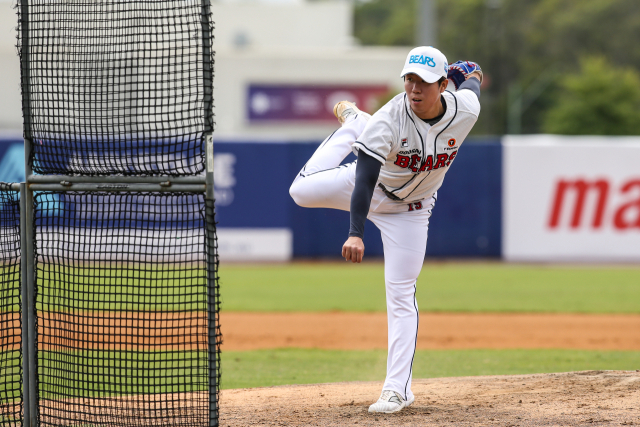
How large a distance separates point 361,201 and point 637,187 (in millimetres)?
13094

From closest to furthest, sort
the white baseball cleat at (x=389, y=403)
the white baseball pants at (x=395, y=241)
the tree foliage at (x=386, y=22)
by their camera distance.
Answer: the white baseball cleat at (x=389, y=403) → the white baseball pants at (x=395, y=241) → the tree foliage at (x=386, y=22)

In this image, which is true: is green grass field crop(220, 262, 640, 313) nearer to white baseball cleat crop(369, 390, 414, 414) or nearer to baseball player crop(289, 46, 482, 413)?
baseball player crop(289, 46, 482, 413)

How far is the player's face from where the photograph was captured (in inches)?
166

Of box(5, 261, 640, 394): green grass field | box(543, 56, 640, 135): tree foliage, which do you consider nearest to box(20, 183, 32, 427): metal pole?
box(5, 261, 640, 394): green grass field

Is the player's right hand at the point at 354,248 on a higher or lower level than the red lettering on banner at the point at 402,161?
lower

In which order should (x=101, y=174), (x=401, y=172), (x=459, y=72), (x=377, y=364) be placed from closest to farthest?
1. (x=101, y=174)
2. (x=401, y=172)
3. (x=459, y=72)
4. (x=377, y=364)

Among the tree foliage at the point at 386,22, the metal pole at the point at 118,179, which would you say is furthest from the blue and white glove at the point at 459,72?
the tree foliage at the point at 386,22

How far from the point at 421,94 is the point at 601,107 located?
37.5 meters

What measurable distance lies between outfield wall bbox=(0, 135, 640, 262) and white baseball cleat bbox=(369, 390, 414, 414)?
11161 mm

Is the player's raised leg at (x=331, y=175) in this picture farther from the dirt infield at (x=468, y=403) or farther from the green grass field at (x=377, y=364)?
the green grass field at (x=377, y=364)

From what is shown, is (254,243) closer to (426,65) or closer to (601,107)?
(426,65)

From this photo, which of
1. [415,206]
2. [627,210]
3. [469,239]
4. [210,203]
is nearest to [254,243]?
[469,239]

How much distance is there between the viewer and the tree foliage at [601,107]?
126ft

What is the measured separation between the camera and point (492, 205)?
52.9 ft
